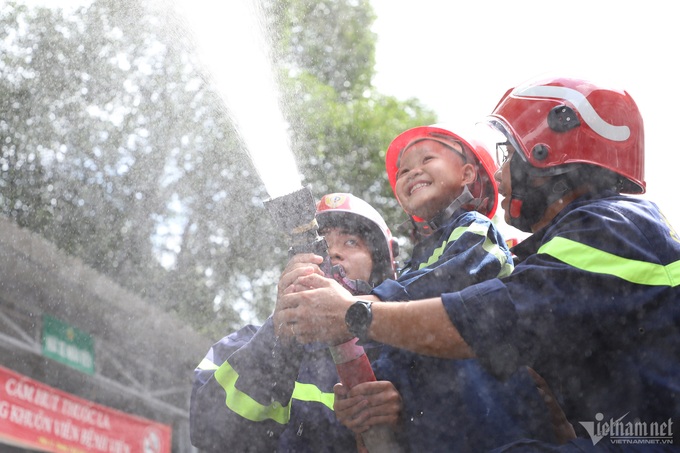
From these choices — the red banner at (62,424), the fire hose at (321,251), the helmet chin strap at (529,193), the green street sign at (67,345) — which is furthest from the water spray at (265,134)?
the green street sign at (67,345)

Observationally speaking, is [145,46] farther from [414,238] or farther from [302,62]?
[414,238]

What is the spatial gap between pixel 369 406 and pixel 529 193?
0.78 metres

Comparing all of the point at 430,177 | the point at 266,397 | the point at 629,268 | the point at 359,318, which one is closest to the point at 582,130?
the point at 629,268

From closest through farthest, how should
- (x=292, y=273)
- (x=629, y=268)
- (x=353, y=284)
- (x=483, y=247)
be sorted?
1. (x=629, y=268)
2. (x=292, y=273)
3. (x=483, y=247)
4. (x=353, y=284)

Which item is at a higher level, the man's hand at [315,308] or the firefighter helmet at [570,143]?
the firefighter helmet at [570,143]

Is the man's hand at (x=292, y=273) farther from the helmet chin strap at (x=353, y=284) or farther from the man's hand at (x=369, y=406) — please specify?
the helmet chin strap at (x=353, y=284)

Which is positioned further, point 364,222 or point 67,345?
point 67,345

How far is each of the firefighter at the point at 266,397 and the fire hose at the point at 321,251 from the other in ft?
0.25

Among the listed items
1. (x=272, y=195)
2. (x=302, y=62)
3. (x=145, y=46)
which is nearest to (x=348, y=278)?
(x=272, y=195)

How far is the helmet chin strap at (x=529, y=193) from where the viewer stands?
2500mm

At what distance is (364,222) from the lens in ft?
10.8

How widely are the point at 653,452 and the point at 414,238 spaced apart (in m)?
1.44

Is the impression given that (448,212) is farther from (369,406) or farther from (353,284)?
(369,406)

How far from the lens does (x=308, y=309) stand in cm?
230
